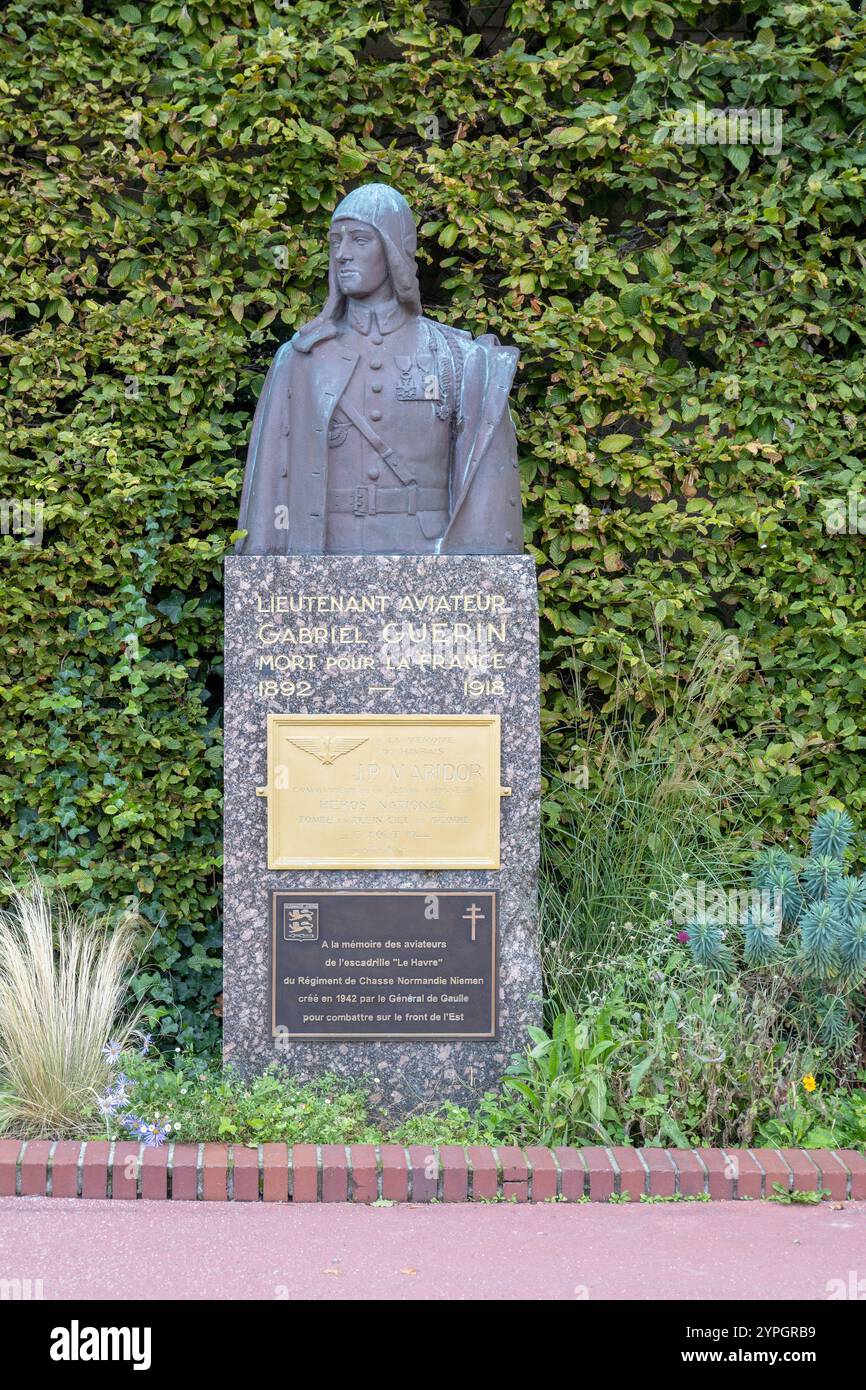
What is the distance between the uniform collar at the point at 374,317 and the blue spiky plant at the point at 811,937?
2344 millimetres

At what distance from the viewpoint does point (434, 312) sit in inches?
255

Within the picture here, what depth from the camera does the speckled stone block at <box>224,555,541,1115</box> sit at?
5.13m

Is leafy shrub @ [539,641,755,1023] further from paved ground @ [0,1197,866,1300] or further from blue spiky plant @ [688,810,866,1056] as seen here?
paved ground @ [0,1197,866,1300]

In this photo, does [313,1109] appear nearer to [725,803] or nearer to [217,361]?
[725,803]

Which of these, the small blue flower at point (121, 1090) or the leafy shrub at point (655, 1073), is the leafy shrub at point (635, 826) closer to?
the leafy shrub at point (655, 1073)

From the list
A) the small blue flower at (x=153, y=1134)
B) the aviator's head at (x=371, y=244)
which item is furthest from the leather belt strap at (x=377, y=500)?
the small blue flower at (x=153, y=1134)

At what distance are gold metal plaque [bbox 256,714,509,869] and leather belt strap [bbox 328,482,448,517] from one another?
2.51 ft

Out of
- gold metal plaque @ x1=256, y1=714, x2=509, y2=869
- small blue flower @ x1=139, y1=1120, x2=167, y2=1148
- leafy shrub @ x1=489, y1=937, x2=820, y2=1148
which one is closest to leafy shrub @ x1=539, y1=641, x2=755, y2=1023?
leafy shrub @ x1=489, y1=937, x2=820, y2=1148

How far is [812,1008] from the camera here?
5.26 meters

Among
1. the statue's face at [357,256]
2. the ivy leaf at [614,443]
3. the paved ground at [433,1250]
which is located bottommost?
the paved ground at [433,1250]

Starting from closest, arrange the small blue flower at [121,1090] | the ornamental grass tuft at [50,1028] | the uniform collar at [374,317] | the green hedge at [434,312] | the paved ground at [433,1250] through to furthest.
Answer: the paved ground at [433,1250] → the small blue flower at [121,1090] → the ornamental grass tuft at [50,1028] → the uniform collar at [374,317] → the green hedge at [434,312]

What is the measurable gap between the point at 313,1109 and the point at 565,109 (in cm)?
420

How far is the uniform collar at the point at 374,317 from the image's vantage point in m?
5.38

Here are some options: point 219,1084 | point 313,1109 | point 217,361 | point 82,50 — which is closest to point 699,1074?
point 313,1109
